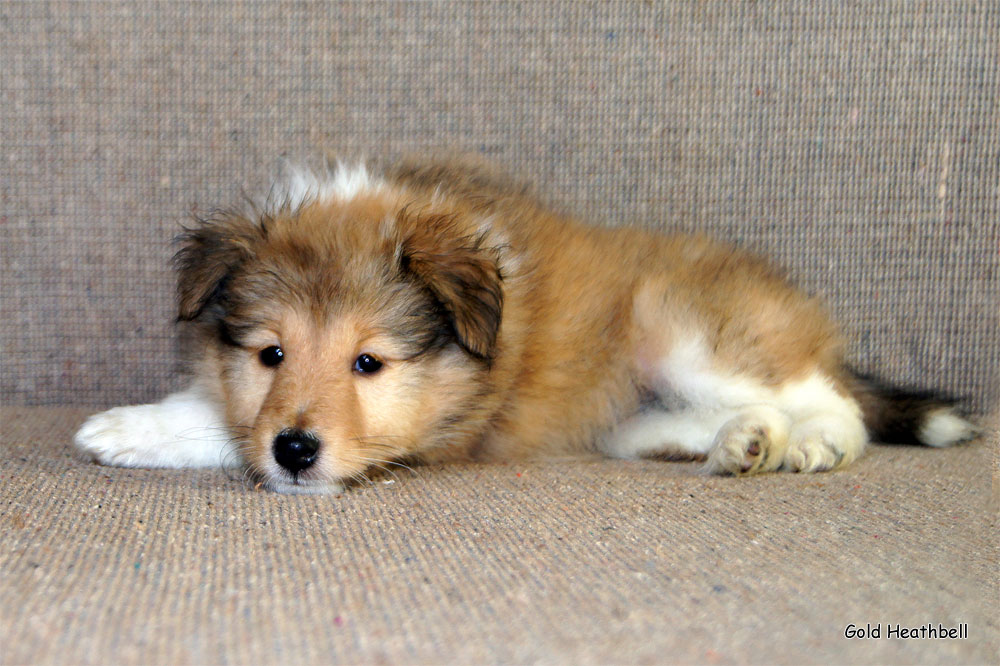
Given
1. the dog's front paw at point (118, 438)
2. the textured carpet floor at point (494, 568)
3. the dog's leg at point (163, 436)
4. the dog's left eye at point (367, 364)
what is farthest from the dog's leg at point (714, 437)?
the dog's front paw at point (118, 438)

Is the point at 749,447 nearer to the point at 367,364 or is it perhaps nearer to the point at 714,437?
the point at 714,437

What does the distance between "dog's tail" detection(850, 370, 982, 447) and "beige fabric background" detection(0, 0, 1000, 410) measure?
0.54 meters

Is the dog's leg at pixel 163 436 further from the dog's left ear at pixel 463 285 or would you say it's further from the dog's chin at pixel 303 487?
the dog's left ear at pixel 463 285

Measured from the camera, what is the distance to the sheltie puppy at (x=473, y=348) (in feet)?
8.76

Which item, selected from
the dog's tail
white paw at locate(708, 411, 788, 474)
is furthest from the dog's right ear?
the dog's tail

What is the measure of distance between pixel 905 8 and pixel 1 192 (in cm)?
358

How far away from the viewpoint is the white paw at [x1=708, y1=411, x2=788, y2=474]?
9.32 feet

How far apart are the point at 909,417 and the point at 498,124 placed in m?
1.87

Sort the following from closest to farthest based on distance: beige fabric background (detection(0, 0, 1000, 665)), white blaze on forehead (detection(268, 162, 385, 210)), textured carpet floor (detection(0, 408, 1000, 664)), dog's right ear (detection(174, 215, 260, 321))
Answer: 1. textured carpet floor (detection(0, 408, 1000, 664))
2. dog's right ear (detection(174, 215, 260, 321))
3. white blaze on forehead (detection(268, 162, 385, 210))
4. beige fabric background (detection(0, 0, 1000, 665))

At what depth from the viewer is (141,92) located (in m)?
3.88

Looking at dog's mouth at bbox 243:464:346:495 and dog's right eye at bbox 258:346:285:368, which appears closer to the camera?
dog's mouth at bbox 243:464:346:495

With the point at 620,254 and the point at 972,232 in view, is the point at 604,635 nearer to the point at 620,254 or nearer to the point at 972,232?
the point at 620,254

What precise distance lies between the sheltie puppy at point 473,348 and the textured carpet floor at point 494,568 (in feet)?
0.57

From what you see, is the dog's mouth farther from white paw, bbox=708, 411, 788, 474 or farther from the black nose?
white paw, bbox=708, 411, 788, 474
